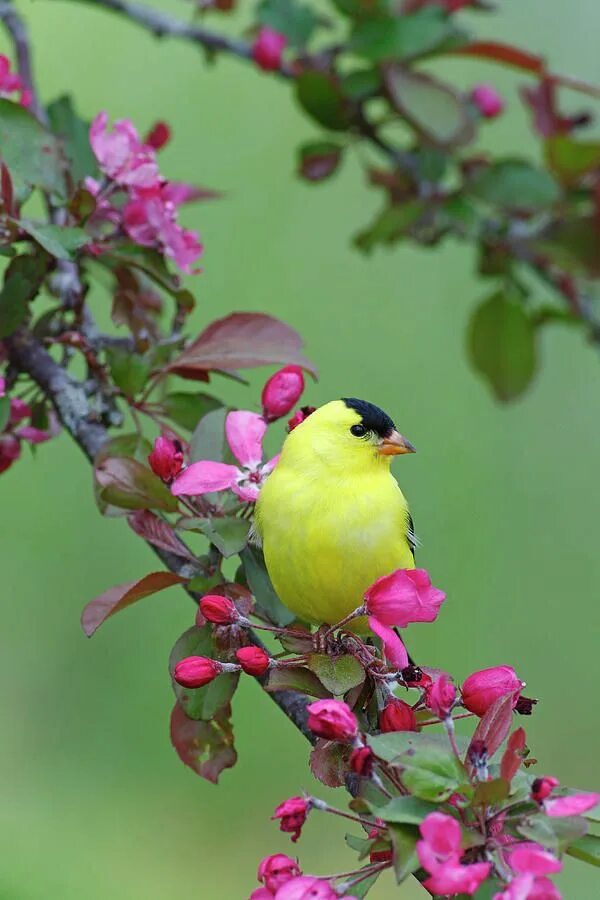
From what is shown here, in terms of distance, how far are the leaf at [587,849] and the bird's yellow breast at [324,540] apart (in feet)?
1.39

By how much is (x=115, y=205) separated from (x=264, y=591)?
1.67 feet

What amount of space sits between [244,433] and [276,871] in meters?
0.49

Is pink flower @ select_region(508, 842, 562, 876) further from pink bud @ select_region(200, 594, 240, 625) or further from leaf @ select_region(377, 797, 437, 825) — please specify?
pink bud @ select_region(200, 594, 240, 625)

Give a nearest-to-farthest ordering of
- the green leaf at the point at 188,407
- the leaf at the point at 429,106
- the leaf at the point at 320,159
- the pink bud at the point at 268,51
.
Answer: the green leaf at the point at 188,407
the leaf at the point at 429,106
the pink bud at the point at 268,51
the leaf at the point at 320,159

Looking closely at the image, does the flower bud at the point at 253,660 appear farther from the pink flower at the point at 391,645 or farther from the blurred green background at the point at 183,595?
the blurred green background at the point at 183,595

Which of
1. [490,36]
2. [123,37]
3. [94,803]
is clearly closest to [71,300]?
[94,803]

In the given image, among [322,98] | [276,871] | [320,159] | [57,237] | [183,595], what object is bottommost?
[183,595]

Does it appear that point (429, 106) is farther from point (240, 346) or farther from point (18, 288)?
point (18, 288)

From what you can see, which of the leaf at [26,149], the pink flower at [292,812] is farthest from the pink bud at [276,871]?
the leaf at [26,149]

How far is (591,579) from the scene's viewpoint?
381 centimetres

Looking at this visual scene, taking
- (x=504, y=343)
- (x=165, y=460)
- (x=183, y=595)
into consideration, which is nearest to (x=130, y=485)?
(x=165, y=460)

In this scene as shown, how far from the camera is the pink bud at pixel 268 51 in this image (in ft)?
6.59

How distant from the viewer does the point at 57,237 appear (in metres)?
1.26

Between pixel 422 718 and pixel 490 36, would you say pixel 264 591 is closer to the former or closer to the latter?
pixel 422 718
